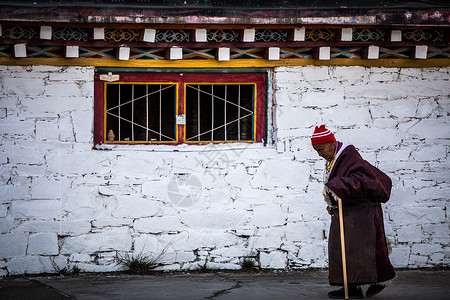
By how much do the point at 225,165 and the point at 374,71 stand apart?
6.43ft

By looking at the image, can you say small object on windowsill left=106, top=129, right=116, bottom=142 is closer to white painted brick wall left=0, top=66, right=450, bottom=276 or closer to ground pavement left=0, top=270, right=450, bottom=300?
white painted brick wall left=0, top=66, right=450, bottom=276

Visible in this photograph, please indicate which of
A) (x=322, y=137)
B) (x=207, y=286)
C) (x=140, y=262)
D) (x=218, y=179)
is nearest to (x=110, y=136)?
(x=218, y=179)

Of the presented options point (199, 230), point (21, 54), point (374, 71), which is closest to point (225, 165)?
point (199, 230)

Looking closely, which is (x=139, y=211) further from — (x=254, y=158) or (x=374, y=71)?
(x=374, y=71)

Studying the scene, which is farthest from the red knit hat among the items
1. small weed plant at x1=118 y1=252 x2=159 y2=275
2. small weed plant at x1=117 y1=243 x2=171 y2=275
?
small weed plant at x1=118 y1=252 x2=159 y2=275

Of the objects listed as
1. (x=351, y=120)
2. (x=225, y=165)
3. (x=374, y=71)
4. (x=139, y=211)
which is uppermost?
(x=374, y=71)

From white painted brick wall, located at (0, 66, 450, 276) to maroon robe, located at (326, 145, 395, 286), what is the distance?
1.60 meters

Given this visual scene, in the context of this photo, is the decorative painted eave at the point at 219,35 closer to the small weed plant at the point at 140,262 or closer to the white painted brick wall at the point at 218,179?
the white painted brick wall at the point at 218,179

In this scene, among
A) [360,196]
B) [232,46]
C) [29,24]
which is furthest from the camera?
[232,46]

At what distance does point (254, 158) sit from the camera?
7219mm

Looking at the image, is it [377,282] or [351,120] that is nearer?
[377,282]

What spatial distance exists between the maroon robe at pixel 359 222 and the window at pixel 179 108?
196 cm

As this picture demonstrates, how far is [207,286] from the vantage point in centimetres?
641

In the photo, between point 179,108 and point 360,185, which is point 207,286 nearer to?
point 360,185
